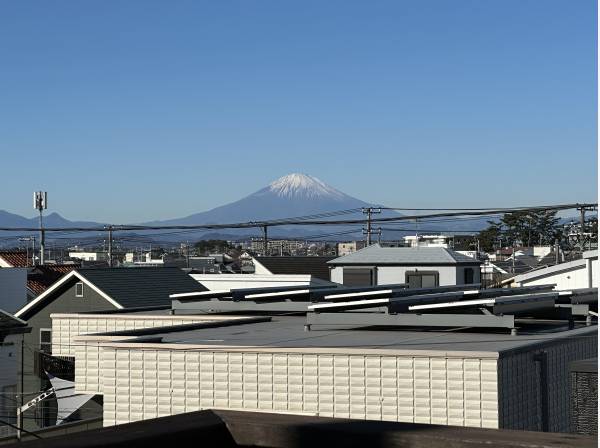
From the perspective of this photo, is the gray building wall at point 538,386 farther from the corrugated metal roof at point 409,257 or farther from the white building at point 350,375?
the corrugated metal roof at point 409,257

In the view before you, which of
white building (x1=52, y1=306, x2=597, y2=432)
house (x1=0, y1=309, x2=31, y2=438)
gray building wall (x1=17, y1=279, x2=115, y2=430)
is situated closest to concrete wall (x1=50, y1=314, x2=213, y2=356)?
house (x1=0, y1=309, x2=31, y2=438)

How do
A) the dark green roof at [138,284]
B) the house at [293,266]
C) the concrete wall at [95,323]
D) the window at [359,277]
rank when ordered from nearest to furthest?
the concrete wall at [95,323]
the dark green roof at [138,284]
the window at [359,277]
the house at [293,266]

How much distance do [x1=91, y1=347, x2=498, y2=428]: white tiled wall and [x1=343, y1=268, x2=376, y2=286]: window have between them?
105 ft

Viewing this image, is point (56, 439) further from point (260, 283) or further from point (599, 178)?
point (260, 283)

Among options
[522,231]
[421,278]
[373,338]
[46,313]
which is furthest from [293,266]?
[522,231]

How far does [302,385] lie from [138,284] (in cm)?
2183

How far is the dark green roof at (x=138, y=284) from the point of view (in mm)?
37125

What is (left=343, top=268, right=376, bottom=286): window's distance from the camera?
50.8m

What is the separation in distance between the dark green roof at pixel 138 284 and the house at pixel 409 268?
12044 mm

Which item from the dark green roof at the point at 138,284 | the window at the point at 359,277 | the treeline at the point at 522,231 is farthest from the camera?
the treeline at the point at 522,231

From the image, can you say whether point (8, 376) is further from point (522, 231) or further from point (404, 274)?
point (522, 231)

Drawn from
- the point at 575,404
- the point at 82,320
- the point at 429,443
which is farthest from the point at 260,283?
the point at 429,443

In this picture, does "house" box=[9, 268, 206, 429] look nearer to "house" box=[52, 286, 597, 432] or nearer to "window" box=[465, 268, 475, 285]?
"house" box=[52, 286, 597, 432]

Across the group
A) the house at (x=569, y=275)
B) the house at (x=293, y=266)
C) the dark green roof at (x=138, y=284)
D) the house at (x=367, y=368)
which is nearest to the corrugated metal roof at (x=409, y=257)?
the house at (x=569, y=275)
